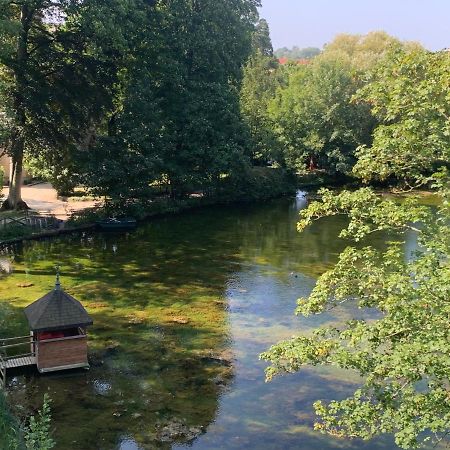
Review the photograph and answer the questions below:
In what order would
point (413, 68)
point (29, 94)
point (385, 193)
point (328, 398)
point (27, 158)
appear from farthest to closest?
point (385, 193) → point (27, 158) → point (29, 94) → point (328, 398) → point (413, 68)

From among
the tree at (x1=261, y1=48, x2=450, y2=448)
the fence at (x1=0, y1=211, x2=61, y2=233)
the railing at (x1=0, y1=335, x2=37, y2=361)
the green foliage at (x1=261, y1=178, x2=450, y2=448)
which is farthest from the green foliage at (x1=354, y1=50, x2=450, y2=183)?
the fence at (x1=0, y1=211, x2=61, y2=233)

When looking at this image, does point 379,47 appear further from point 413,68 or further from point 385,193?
point 413,68

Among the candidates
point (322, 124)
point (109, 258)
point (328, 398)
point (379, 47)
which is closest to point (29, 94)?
point (109, 258)

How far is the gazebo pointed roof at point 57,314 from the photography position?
1964 centimetres

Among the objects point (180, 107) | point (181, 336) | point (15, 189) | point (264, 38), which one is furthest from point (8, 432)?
point (264, 38)

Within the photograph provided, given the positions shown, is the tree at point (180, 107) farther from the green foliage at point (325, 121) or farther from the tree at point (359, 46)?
the tree at point (359, 46)


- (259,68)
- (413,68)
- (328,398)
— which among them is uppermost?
(259,68)

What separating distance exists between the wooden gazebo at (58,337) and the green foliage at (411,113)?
37.7 feet

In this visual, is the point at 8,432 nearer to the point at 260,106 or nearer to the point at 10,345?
the point at 10,345

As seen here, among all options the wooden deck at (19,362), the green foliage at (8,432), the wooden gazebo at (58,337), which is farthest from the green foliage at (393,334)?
the wooden deck at (19,362)

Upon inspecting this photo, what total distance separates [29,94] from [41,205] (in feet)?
36.0

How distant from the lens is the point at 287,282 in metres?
30.9

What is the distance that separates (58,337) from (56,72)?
24870 mm

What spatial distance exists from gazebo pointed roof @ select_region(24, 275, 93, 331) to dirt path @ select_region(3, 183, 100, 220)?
22993 millimetres
